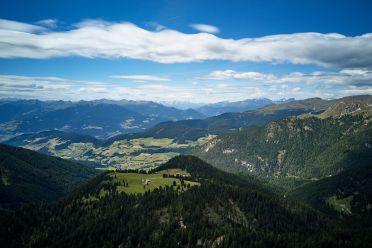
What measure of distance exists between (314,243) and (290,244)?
12.9m

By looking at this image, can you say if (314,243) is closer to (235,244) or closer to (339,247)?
(339,247)

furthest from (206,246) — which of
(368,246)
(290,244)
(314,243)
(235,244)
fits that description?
(368,246)

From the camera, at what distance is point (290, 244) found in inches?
7859

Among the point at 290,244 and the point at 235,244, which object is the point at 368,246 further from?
the point at 235,244

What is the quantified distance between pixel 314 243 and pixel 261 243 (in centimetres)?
2859

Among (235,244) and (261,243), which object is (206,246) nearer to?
(235,244)

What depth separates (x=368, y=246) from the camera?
19925 cm

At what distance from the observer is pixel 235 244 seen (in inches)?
7697

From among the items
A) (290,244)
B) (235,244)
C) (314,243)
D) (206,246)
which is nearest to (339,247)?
(314,243)

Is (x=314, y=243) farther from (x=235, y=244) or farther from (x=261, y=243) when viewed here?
(x=235, y=244)

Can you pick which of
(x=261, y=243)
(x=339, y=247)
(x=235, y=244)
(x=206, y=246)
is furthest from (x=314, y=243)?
(x=206, y=246)

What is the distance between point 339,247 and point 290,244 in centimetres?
2537

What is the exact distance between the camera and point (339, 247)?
196125 millimetres

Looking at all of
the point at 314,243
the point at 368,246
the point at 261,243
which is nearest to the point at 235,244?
the point at 261,243
